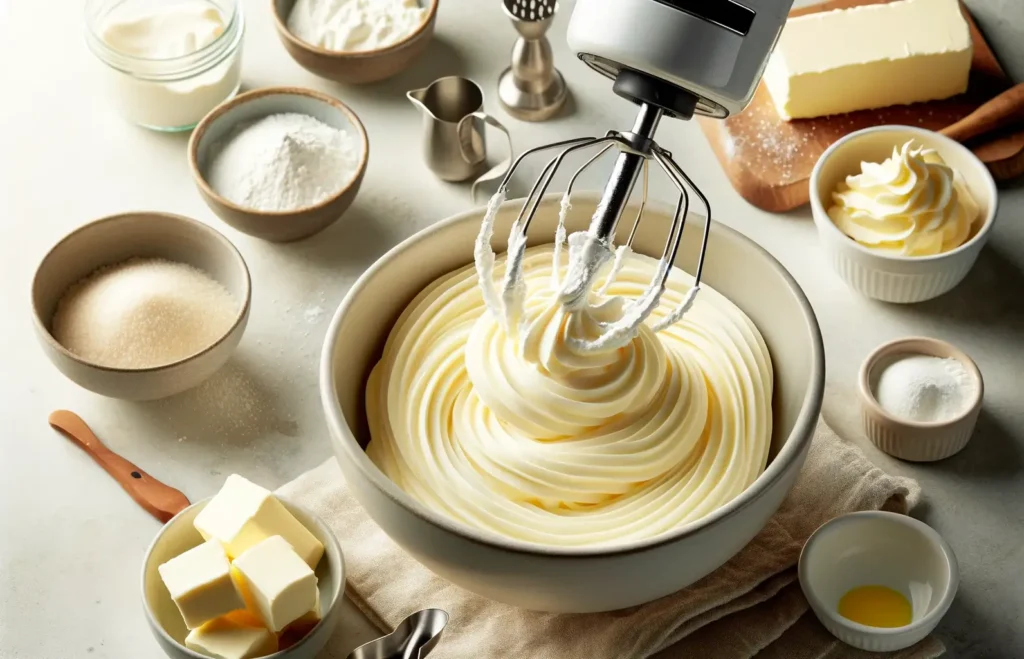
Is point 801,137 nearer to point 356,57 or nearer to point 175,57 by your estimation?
point 356,57

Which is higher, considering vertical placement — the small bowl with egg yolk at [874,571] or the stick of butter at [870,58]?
the stick of butter at [870,58]

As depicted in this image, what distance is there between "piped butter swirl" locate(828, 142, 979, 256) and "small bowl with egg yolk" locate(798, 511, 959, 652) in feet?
1.21

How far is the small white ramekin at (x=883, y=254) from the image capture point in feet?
4.12

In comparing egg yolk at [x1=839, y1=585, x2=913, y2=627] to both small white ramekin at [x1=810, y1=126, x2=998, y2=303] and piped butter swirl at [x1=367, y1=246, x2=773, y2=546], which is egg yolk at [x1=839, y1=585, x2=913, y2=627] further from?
small white ramekin at [x1=810, y1=126, x2=998, y2=303]

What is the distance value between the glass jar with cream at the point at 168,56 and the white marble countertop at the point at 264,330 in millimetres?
49

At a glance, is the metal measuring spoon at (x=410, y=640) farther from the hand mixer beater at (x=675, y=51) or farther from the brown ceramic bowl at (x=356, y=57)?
the brown ceramic bowl at (x=356, y=57)

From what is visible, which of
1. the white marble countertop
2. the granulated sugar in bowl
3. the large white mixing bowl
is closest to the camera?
the large white mixing bowl

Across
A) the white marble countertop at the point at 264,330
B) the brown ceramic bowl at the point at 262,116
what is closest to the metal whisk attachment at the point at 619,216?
the white marble countertop at the point at 264,330

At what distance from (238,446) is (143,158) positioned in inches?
18.1

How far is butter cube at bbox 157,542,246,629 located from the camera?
0.93 metres

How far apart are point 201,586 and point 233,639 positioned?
57 mm

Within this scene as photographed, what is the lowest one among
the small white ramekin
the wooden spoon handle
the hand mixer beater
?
the small white ramekin

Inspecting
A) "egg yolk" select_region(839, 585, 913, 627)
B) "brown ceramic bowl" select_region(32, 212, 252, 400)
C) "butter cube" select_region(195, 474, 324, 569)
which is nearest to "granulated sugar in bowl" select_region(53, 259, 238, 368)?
"brown ceramic bowl" select_region(32, 212, 252, 400)

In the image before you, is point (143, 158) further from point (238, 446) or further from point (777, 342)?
point (777, 342)
